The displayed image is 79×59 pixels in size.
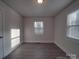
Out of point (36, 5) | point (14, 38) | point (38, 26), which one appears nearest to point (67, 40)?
point (36, 5)

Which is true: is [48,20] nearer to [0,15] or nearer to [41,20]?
[41,20]

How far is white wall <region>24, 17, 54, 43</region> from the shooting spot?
25.5ft

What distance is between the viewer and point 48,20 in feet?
25.5

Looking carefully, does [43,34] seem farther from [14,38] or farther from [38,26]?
[14,38]

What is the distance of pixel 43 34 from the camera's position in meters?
7.81

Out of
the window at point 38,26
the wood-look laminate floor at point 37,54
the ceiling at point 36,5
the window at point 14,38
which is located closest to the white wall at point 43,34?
the window at point 38,26

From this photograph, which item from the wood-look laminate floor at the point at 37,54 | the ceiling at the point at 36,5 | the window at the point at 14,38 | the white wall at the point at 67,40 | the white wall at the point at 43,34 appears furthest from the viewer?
the white wall at the point at 43,34

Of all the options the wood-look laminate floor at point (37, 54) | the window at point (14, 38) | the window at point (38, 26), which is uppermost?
the window at point (38, 26)

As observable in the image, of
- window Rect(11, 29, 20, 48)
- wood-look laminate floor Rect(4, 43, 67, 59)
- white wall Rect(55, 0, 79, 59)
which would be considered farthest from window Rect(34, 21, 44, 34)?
wood-look laminate floor Rect(4, 43, 67, 59)

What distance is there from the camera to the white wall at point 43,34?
7777mm

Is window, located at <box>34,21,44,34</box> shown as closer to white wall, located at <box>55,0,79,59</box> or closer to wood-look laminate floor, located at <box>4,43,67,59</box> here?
white wall, located at <box>55,0,79,59</box>

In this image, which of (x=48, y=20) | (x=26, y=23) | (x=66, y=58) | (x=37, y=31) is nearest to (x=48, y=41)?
(x=37, y=31)

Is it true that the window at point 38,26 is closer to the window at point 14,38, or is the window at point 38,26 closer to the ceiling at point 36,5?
the window at point 14,38

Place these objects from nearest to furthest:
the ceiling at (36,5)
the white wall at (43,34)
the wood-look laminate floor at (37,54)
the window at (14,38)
Answer: the ceiling at (36,5), the wood-look laminate floor at (37,54), the window at (14,38), the white wall at (43,34)
